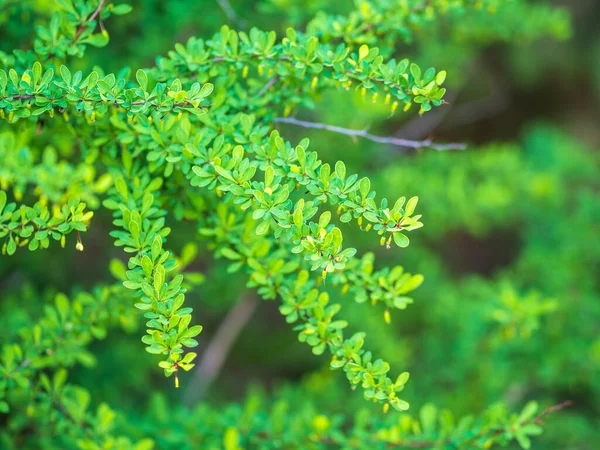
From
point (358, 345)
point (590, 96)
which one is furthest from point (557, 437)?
point (590, 96)

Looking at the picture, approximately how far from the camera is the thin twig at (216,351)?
9.29 ft

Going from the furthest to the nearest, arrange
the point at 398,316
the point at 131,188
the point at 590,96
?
the point at 590,96 < the point at 398,316 < the point at 131,188

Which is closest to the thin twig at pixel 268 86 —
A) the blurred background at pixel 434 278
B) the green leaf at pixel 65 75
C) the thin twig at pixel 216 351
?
the green leaf at pixel 65 75

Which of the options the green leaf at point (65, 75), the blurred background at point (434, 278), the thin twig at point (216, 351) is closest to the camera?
the green leaf at point (65, 75)

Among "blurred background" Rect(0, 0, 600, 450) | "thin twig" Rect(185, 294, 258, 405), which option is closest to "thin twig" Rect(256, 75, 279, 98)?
"blurred background" Rect(0, 0, 600, 450)

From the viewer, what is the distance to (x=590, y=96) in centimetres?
473

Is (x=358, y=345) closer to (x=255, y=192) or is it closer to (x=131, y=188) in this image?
(x=255, y=192)

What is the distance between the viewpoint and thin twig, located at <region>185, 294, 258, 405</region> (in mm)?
2830

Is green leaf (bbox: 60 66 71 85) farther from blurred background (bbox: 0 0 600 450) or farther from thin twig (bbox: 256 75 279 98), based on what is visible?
blurred background (bbox: 0 0 600 450)

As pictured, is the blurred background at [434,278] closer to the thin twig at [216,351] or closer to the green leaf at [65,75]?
the thin twig at [216,351]

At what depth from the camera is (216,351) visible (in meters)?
2.96

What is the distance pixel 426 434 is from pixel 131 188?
1.05 m

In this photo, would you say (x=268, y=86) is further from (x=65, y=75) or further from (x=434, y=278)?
(x=434, y=278)

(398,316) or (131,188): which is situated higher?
(131,188)
